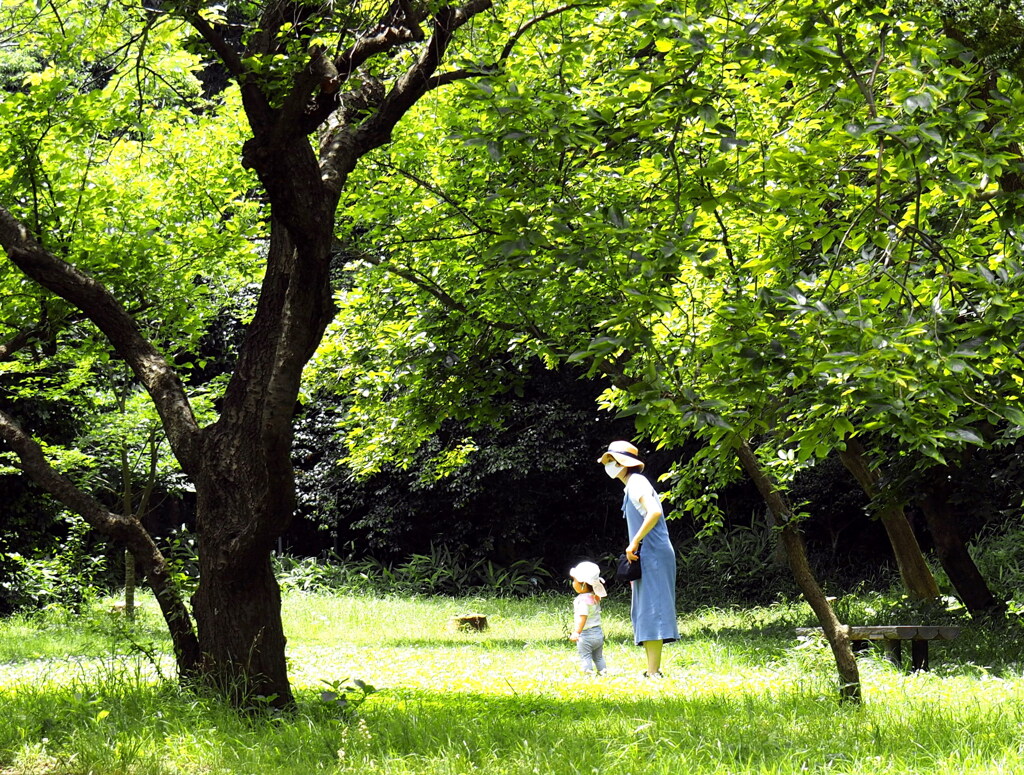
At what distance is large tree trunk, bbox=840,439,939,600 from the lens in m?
10.2

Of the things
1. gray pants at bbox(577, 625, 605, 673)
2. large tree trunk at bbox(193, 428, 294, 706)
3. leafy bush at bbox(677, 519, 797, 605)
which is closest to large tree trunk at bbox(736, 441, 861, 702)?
gray pants at bbox(577, 625, 605, 673)

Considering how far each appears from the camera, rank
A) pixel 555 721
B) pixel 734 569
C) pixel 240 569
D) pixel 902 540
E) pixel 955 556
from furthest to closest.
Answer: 1. pixel 734 569
2. pixel 902 540
3. pixel 955 556
4. pixel 240 569
5. pixel 555 721

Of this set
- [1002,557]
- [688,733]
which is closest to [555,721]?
[688,733]

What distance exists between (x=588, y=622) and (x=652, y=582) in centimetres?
58

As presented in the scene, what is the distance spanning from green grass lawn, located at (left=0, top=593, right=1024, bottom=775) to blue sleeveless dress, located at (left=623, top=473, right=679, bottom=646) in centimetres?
38

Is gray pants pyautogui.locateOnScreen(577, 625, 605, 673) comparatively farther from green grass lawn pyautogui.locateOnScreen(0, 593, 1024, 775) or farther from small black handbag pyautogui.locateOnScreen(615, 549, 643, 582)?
small black handbag pyautogui.locateOnScreen(615, 549, 643, 582)

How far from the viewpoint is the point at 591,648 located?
7.78 meters

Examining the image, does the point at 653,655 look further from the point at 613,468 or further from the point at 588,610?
the point at 613,468

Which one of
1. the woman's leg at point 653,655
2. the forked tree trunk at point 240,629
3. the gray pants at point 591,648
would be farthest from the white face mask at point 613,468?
the forked tree trunk at point 240,629

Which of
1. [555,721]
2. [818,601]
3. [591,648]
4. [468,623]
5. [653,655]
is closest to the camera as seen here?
[555,721]

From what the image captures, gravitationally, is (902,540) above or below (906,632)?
above

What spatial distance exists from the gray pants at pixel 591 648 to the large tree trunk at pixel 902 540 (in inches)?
144

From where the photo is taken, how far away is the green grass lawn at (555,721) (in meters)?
4.33

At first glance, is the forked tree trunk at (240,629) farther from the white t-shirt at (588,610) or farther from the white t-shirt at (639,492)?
the white t-shirt at (639,492)
